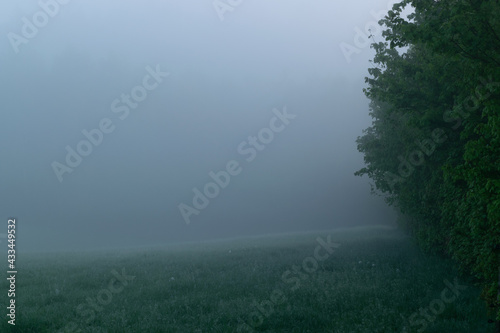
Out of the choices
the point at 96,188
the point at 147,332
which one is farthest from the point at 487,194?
the point at 96,188

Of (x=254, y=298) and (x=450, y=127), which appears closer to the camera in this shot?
(x=254, y=298)

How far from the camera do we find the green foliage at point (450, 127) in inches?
392

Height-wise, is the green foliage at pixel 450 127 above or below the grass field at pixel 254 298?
above

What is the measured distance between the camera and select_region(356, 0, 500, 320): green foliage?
995cm

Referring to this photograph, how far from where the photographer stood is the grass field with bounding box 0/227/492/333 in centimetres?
1241

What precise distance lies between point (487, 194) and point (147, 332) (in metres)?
9.30

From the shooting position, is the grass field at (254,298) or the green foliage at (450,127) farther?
the grass field at (254,298)

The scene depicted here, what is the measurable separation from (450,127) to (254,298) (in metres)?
9.90

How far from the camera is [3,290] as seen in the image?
1747 cm

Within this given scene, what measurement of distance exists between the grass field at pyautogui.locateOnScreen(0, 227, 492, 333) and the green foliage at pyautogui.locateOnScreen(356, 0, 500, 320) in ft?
5.62

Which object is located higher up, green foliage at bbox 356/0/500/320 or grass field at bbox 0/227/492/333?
green foliage at bbox 356/0/500/320

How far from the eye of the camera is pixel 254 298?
15.2 metres

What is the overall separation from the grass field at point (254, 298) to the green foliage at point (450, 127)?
171 cm

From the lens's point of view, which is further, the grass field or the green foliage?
the grass field
